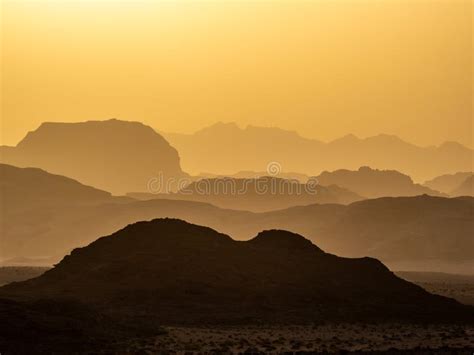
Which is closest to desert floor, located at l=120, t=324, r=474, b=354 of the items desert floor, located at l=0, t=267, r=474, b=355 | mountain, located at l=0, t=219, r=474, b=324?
desert floor, located at l=0, t=267, r=474, b=355

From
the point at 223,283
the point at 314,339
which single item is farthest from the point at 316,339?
the point at 223,283

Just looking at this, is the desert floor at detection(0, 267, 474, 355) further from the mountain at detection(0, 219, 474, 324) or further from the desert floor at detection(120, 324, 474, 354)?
the mountain at detection(0, 219, 474, 324)

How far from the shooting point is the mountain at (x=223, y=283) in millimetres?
63625

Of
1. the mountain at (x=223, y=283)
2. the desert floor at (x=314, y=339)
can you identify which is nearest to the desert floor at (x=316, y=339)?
the desert floor at (x=314, y=339)

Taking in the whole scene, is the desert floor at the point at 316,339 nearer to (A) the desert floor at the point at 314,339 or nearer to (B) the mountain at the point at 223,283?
(A) the desert floor at the point at 314,339

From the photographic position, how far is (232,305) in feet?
213

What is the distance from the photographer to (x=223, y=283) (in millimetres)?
69938

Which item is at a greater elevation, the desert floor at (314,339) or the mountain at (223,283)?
the mountain at (223,283)

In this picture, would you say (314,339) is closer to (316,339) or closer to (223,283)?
(316,339)

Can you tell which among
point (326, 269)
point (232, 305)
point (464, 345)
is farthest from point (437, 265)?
point (464, 345)

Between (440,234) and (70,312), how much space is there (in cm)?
15312

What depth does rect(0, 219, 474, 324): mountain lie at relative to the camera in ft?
209

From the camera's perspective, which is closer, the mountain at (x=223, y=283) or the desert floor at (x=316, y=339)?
the desert floor at (x=316, y=339)

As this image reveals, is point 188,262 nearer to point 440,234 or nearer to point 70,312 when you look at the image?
point 70,312
